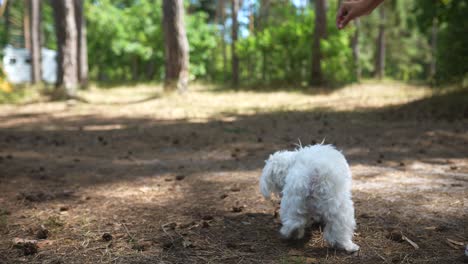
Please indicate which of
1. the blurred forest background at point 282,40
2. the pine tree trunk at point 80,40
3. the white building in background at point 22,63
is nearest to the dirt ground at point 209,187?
the blurred forest background at point 282,40

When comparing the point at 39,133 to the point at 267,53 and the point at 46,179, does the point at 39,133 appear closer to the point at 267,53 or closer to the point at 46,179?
the point at 46,179

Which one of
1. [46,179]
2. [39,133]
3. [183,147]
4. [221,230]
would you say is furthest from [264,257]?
[39,133]

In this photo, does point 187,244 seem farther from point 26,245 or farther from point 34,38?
point 34,38

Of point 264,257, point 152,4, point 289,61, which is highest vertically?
point 152,4

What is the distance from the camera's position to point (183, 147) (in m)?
7.84

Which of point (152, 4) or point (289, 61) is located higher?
point (152, 4)

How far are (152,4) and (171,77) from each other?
19824 millimetres

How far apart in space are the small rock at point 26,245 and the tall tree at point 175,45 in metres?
12.5

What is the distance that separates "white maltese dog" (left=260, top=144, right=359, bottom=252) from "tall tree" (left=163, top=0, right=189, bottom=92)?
12.6m

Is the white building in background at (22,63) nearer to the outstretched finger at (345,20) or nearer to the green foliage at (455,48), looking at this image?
the green foliage at (455,48)

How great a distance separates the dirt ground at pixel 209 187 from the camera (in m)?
3.04

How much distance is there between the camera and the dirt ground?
3045 millimetres

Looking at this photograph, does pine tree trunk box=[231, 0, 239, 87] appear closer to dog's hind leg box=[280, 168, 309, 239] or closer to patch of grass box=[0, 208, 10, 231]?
patch of grass box=[0, 208, 10, 231]

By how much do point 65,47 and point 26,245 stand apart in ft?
46.1
